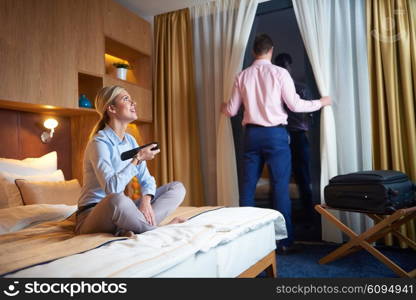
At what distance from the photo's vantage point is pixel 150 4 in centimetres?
349

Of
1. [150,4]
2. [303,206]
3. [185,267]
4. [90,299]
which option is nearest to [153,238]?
[185,267]

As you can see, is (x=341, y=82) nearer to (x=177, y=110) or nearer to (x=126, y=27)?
(x=177, y=110)

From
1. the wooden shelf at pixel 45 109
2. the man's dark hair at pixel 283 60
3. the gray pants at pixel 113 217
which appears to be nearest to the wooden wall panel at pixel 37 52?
the wooden shelf at pixel 45 109

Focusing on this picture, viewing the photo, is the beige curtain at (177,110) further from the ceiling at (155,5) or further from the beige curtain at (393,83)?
the beige curtain at (393,83)

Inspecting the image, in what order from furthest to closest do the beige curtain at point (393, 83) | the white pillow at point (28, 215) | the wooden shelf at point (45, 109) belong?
the beige curtain at point (393, 83)
the wooden shelf at point (45, 109)
the white pillow at point (28, 215)

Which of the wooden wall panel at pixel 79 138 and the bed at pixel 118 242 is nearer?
the bed at pixel 118 242

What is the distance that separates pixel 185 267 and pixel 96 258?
30 cm

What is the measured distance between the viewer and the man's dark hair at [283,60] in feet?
10.2

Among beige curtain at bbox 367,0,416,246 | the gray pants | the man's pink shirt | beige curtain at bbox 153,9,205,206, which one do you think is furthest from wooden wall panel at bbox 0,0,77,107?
beige curtain at bbox 367,0,416,246

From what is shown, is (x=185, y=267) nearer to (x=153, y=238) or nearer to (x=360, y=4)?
(x=153, y=238)

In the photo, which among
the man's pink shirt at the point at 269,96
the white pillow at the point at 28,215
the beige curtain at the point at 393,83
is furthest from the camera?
the man's pink shirt at the point at 269,96

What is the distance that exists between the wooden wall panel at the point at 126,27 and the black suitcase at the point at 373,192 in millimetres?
2350

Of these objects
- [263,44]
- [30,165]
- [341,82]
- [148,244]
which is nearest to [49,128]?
[30,165]

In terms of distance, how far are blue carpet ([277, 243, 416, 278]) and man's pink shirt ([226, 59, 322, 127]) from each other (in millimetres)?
1022
